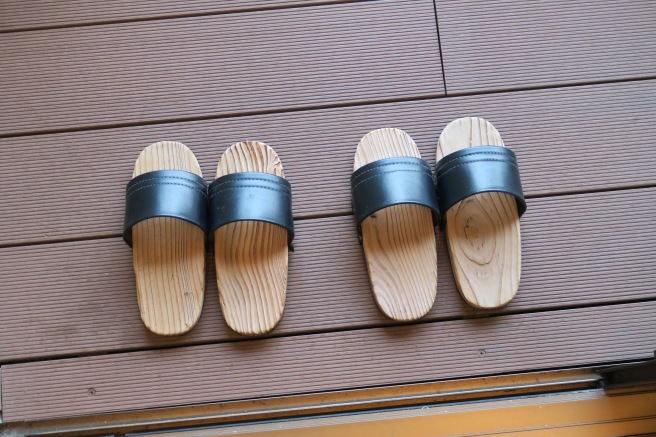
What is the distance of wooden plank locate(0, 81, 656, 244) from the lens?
106cm

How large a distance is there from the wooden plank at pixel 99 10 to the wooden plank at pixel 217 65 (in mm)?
17

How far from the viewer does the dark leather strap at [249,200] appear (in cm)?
96

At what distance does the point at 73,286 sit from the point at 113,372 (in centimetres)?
17

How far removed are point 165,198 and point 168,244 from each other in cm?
9

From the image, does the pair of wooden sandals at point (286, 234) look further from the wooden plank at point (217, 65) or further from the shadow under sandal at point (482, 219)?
the wooden plank at point (217, 65)

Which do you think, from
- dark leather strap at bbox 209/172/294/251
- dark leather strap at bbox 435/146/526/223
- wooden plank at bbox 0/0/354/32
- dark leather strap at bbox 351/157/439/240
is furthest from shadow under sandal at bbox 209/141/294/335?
wooden plank at bbox 0/0/354/32

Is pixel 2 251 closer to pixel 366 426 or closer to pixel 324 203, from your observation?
pixel 324 203

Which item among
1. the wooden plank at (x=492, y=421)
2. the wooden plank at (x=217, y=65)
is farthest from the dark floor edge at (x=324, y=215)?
the wooden plank at (x=492, y=421)

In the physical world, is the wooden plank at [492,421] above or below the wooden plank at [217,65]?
below

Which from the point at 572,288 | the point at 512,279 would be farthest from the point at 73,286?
the point at 572,288

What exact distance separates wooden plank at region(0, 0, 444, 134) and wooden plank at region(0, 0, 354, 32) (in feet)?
0.06

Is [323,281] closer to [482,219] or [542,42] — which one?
[482,219]

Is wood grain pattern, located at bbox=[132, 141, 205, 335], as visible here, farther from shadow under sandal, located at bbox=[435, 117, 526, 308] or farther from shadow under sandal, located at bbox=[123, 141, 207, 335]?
shadow under sandal, located at bbox=[435, 117, 526, 308]

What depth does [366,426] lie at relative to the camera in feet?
3.21
